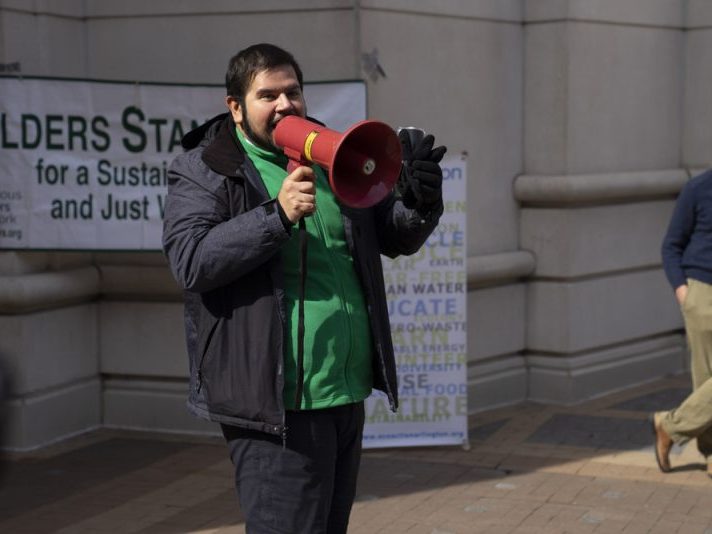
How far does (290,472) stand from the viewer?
354 centimetres

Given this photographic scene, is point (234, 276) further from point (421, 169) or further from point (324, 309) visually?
point (421, 169)

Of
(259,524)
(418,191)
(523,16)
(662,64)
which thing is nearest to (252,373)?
(259,524)

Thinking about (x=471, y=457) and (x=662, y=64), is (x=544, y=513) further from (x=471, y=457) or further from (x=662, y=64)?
(x=662, y=64)

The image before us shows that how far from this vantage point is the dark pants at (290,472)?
11.6 feet

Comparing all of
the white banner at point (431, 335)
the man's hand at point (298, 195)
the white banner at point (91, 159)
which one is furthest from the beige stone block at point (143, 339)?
the man's hand at point (298, 195)

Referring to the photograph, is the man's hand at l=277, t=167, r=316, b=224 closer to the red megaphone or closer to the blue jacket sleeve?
the red megaphone

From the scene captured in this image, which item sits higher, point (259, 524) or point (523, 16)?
point (523, 16)

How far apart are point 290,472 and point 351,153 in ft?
2.94

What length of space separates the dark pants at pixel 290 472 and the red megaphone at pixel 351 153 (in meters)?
0.63

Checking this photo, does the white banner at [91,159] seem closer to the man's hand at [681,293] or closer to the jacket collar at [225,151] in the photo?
the man's hand at [681,293]

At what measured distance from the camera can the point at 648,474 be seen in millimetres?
6680

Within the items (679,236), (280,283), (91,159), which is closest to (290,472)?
(280,283)

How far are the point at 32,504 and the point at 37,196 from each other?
1.79 metres

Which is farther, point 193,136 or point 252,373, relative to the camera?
point 193,136
